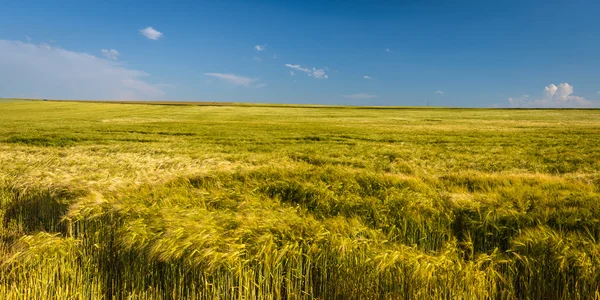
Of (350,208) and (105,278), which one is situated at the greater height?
(350,208)

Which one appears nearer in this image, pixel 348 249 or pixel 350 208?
pixel 348 249

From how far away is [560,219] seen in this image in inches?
174

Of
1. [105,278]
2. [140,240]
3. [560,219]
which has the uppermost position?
[560,219]

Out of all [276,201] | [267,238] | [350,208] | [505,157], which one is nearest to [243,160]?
[276,201]

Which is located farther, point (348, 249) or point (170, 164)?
point (170, 164)

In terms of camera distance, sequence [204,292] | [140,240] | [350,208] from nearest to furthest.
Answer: [204,292] < [140,240] < [350,208]

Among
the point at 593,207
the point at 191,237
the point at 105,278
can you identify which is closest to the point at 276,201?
the point at 191,237

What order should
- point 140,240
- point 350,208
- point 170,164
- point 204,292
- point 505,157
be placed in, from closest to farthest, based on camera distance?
1. point 204,292
2. point 140,240
3. point 350,208
4. point 170,164
5. point 505,157

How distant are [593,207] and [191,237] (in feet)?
20.1

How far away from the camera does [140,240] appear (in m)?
4.19

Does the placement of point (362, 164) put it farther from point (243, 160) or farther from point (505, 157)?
point (505, 157)

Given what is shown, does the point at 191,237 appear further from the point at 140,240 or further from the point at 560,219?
the point at 560,219

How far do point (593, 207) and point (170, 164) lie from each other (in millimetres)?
9574

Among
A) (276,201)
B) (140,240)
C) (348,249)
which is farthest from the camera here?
(276,201)
